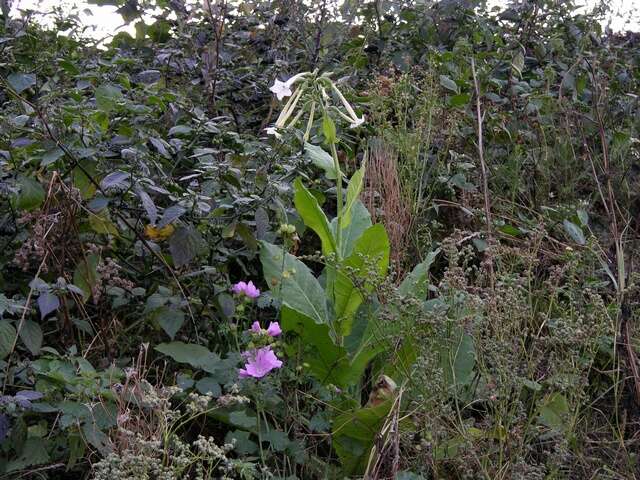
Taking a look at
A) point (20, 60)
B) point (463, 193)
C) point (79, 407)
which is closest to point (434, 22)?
point (463, 193)

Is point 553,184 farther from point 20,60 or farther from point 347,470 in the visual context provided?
point 20,60

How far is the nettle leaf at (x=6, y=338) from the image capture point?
7.09 ft

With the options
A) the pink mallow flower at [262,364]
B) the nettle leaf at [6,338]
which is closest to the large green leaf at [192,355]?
the pink mallow flower at [262,364]

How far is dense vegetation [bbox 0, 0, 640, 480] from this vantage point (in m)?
2.13

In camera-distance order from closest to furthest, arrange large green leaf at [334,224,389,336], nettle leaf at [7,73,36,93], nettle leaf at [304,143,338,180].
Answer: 1. large green leaf at [334,224,389,336]
2. nettle leaf at [7,73,36,93]
3. nettle leaf at [304,143,338,180]

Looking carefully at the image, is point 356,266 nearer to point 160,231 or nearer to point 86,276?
point 160,231

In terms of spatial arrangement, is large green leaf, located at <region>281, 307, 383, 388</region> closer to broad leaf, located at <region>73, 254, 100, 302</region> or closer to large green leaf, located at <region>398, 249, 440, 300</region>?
large green leaf, located at <region>398, 249, 440, 300</region>

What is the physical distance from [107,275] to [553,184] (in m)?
2.65

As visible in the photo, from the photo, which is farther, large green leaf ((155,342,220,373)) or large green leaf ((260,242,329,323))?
large green leaf ((260,242,329,323))

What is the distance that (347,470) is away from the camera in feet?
7.76

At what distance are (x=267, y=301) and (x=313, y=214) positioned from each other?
0.32m

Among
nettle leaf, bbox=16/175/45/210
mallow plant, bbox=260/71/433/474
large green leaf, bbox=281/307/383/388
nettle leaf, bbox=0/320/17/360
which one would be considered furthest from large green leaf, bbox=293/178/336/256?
nettle leaf, bbox=0/320/17/360

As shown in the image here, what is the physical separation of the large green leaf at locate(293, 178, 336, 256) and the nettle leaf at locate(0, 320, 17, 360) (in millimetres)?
933

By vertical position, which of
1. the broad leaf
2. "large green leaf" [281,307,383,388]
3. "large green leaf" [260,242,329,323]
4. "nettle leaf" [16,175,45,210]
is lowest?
"large green leaf" [281,307,383,388]
